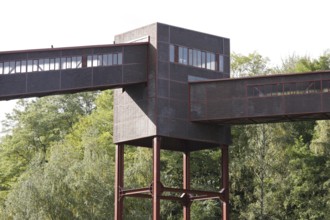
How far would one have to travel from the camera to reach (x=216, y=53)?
4950cm

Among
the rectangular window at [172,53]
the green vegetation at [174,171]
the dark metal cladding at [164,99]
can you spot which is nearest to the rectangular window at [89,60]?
the dark metal cladding at [164,99]

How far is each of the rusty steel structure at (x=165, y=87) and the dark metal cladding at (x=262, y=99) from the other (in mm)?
52

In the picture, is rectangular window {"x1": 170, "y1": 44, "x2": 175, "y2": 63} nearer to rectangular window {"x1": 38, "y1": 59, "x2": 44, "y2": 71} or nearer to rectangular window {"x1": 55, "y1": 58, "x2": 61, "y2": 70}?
rectangular window {"x1": 55, "y1": 58, "x2": 61, "y2": 70}

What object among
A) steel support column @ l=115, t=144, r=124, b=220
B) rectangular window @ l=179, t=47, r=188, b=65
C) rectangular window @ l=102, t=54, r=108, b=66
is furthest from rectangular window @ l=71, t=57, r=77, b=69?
steel support column @ l=115, t=144, r=124, b=220

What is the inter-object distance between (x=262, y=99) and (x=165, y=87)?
5.20 metres

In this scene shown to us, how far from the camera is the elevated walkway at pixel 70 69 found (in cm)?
4438

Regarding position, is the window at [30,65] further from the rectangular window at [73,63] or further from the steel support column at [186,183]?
the steel support column at [186,183]

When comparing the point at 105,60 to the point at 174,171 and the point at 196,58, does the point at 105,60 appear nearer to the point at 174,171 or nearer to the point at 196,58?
the point at 196,58

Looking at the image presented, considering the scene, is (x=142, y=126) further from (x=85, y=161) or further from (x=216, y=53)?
(x=85, y=161)

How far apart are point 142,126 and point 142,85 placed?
2223 mm

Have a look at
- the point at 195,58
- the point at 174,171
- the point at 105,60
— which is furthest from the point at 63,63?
the point at 174,171

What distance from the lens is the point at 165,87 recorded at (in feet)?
153

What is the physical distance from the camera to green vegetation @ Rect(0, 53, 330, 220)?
60875mm

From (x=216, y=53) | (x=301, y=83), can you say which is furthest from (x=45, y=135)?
(x=301, y=83)
